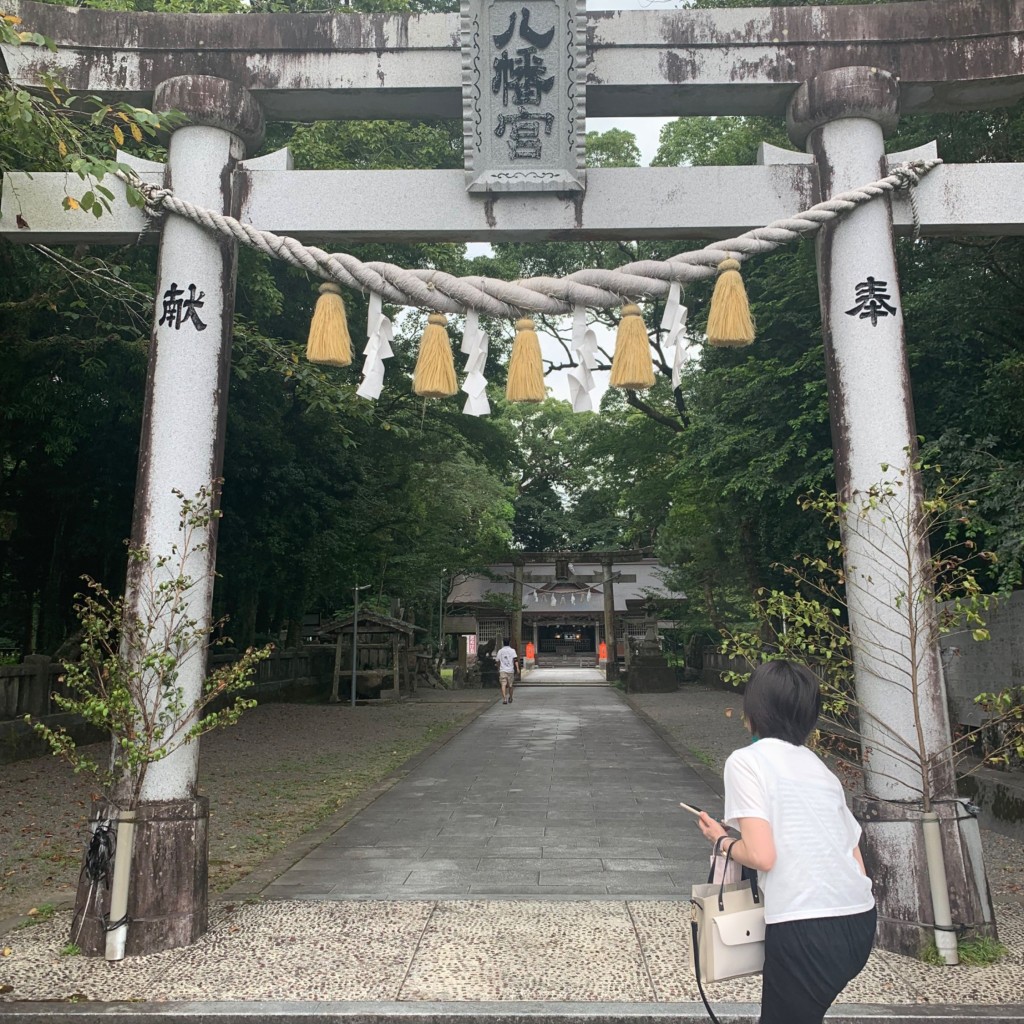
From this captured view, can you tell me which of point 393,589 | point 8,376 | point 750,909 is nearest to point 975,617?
point 750,909

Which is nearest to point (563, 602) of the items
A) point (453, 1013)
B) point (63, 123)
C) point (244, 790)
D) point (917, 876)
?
point (244, 790)

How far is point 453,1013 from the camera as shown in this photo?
3.72 m

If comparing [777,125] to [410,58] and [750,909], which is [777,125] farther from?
[750,909]

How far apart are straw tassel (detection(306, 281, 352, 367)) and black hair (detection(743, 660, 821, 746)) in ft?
10.9

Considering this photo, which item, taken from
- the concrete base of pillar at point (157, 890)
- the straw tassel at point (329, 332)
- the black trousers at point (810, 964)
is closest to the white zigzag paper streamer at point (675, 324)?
the straw tassel at point (329, 332)

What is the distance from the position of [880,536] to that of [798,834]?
284 centimetres

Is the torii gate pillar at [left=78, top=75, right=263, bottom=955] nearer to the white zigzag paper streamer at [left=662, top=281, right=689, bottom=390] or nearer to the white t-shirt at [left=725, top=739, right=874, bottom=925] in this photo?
the white zigzag paper streamer at [left=662, top=281, right=689, bottom=390]

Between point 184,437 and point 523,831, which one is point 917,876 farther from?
point 184,437

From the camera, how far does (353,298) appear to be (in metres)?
14.0

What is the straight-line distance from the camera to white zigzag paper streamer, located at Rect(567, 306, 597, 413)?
5086mm

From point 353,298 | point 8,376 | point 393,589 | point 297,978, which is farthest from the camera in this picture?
point 393,589

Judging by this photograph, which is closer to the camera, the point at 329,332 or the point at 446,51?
the point at 329,332

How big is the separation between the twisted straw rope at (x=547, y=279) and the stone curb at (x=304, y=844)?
147 inches

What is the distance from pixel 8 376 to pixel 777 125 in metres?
10.4
